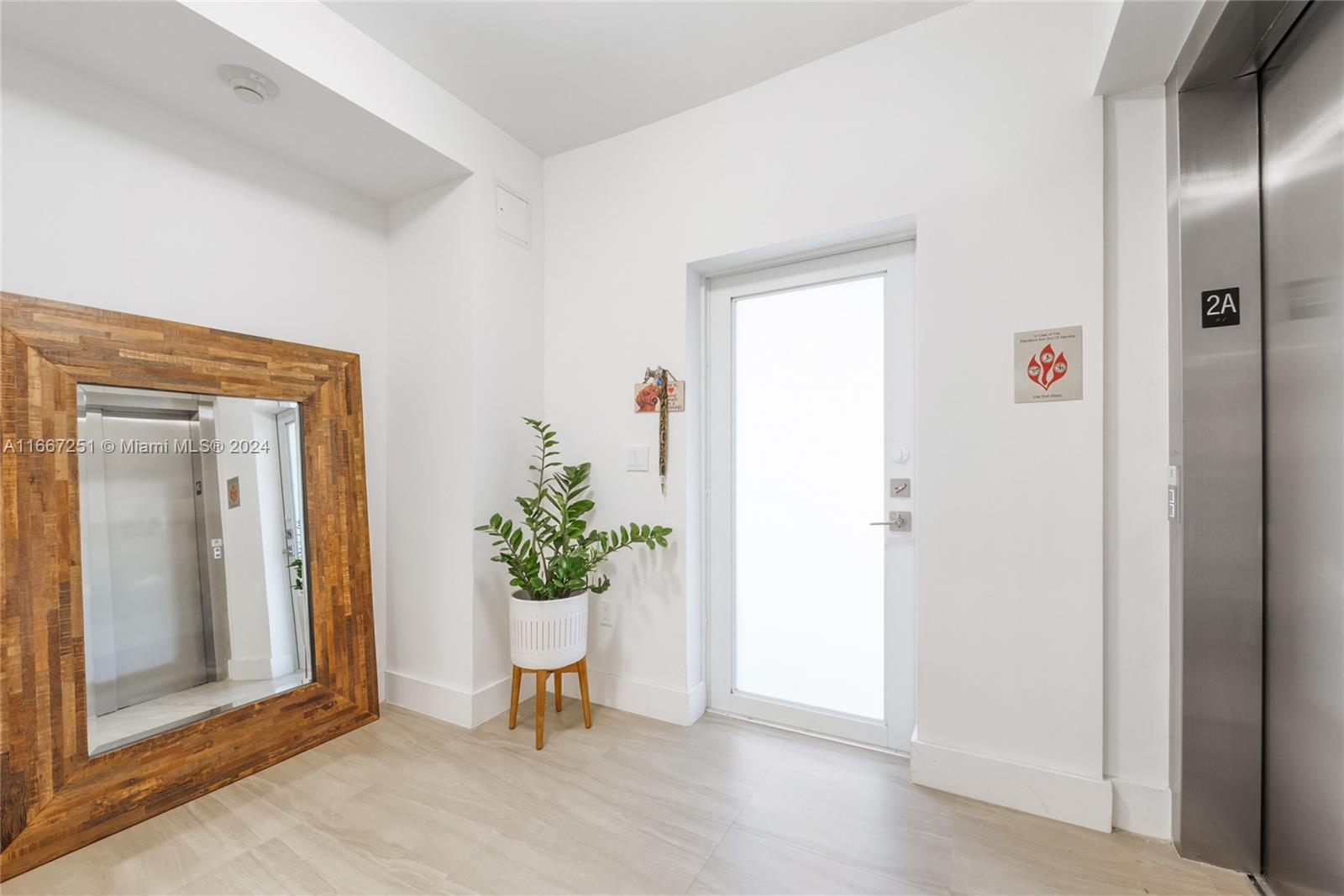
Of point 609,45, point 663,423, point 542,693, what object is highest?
point 609,45

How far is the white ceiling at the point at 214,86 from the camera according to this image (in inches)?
62.9

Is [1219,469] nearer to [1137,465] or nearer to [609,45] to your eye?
[1137,465]

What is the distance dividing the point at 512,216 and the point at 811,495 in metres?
1.82

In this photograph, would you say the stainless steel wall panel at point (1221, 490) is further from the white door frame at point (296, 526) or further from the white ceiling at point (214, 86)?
the white door frame at point (296, 526)

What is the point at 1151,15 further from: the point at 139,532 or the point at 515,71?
the point at 139,532

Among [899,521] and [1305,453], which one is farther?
[899,521]

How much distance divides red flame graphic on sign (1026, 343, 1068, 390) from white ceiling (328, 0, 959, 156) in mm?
1210

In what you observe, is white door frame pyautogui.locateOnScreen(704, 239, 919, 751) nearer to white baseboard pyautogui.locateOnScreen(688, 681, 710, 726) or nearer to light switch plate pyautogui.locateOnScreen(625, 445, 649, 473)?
white baseboard pyautogui.locateOnScreen(688, 681, 710, 726)

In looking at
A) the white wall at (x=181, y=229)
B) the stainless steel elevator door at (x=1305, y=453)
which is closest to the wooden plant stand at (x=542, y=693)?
the white wall at (x=181, y=229)

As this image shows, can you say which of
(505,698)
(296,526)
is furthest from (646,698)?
(296,526)

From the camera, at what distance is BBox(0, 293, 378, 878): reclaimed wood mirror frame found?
61.5 inches

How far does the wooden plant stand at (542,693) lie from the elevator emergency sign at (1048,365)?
191cm

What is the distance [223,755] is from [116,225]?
1795 mm

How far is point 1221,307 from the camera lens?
5.07ft
